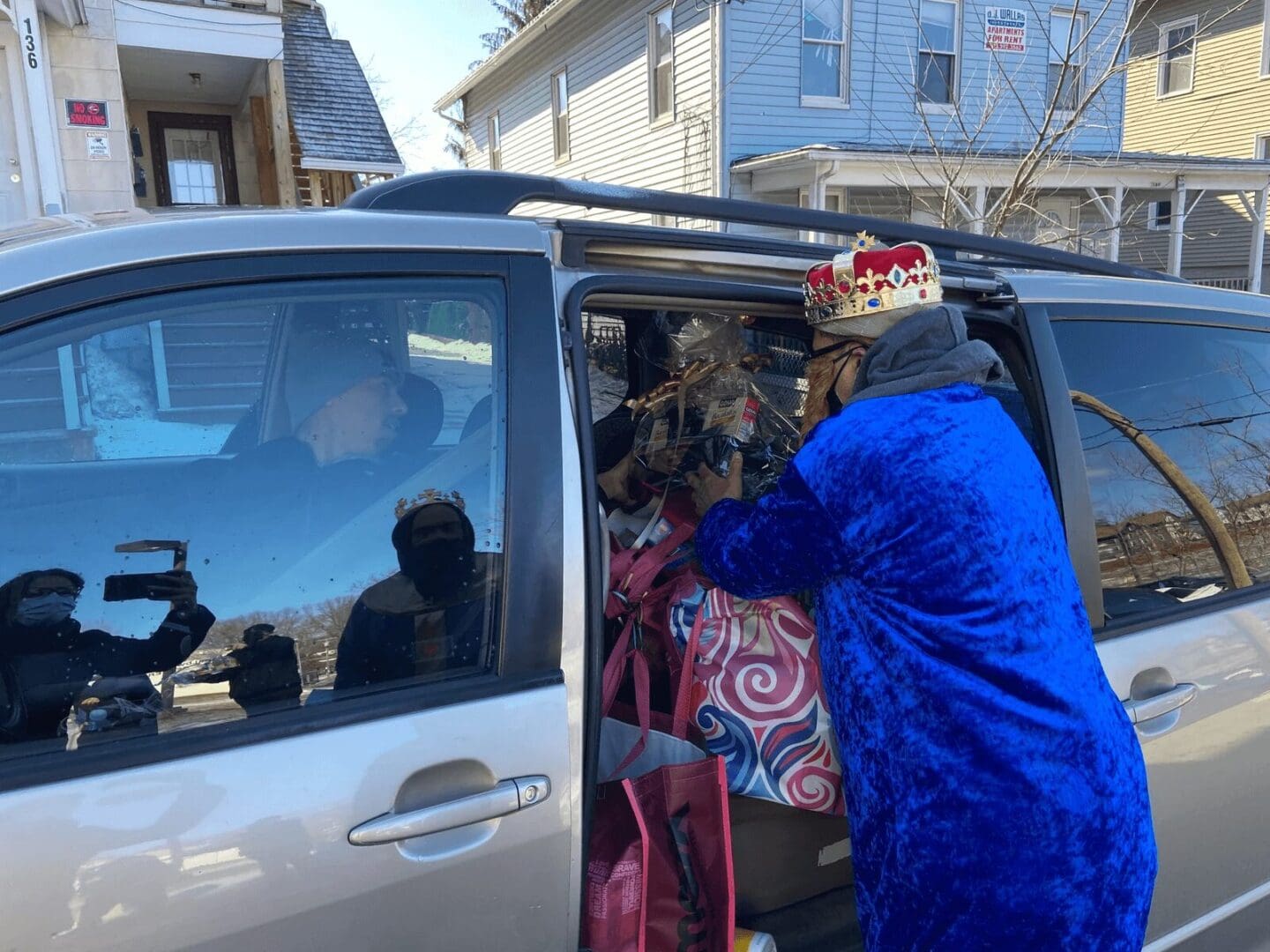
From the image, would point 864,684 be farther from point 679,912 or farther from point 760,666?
point 679,912

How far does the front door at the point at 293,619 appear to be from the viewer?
1.22m

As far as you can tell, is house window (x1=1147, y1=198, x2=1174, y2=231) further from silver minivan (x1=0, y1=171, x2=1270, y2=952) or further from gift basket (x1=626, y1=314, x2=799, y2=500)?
silver minivan (x1=0, y1=171, x2=1270, y2=952)

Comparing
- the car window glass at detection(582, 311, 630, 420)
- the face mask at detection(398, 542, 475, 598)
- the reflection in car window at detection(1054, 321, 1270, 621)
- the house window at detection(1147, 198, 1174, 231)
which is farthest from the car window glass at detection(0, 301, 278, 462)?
the house window at detection(1147, 198, 1174, 231)

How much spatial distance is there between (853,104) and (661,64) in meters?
2.78

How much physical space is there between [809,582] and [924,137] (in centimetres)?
1277

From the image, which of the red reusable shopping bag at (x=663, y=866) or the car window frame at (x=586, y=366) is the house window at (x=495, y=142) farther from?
the red reusable shopping bag at (x=663, y=866)

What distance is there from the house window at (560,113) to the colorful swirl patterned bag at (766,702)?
51.5ft

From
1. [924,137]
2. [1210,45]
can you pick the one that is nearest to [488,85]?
[924,137]

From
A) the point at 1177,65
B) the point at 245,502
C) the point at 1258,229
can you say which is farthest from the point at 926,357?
the point at 1177,65

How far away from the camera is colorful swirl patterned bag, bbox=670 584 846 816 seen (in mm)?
1812

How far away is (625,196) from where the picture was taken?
6.14 feet

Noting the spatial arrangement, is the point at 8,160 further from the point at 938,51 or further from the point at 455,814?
the point at 938,51

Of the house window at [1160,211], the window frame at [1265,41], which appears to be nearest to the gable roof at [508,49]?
the house window at [1160,211]

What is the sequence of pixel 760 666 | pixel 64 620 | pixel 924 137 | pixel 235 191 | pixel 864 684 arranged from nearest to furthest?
pixel 64 620 → pixel 864 684 → pixel 760 666 → pixel 235 191 → pixel 924 137
